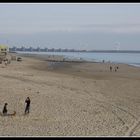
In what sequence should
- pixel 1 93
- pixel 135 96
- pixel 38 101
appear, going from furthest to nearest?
1. pixel 135 96
2. pixel 1 93
3. pixel 38 101

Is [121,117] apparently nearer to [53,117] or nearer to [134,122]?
[134,122]

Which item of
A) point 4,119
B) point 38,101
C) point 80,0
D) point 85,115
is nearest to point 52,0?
point 80,0

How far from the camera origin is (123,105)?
21.1 metres

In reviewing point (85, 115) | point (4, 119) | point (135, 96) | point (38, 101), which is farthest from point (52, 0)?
point (135, 96)

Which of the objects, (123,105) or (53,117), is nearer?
(53,117)

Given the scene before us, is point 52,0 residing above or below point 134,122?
above

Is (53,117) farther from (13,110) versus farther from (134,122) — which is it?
(134,122)

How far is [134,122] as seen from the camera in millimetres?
15695

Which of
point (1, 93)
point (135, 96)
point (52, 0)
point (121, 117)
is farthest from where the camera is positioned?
point (135, 96)

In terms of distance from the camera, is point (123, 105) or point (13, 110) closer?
point (13, 110)

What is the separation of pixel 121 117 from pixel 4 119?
5.85m

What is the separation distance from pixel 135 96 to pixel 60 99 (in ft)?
22.3

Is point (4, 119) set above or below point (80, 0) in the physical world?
below

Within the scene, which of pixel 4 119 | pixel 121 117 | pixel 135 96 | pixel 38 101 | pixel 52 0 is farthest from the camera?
pixel 135 96
